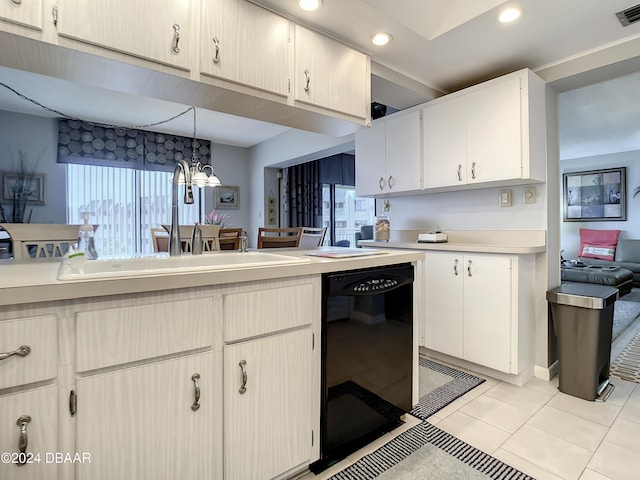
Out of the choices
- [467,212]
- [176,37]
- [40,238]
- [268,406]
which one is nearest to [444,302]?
[467,212]

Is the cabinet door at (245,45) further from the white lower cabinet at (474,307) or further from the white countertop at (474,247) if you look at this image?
the white lower cabinet at (474,307)

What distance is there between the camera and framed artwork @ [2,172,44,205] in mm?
4141

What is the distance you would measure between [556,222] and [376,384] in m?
1.94

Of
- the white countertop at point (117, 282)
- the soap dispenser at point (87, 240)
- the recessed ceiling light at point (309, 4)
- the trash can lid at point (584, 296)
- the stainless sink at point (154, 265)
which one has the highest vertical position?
the recessed ceiling light at point (309, 4)

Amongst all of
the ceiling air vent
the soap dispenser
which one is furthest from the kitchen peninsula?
the ceiling air vent

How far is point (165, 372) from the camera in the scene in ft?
3.41

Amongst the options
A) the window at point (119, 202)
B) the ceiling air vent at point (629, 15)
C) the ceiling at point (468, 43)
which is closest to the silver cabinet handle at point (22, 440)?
the ceiling at point (468, 43)

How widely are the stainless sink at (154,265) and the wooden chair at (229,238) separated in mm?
1380

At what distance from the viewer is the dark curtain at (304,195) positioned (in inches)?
237

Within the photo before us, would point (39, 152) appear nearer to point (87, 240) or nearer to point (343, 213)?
point (87, 240)

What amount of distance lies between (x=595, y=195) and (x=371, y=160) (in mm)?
5876

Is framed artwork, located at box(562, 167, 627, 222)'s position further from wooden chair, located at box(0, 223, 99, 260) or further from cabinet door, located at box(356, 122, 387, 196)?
wooden chair, located at box(0, 223, 99, 260)

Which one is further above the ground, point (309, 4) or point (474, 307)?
point (309, 4)

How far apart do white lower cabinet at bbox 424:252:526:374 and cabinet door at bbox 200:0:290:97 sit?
68.8 inches
